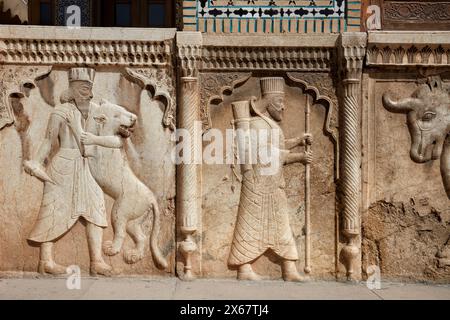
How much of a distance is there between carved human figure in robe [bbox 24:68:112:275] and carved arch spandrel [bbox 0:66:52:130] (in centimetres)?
30

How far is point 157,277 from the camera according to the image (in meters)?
4.79

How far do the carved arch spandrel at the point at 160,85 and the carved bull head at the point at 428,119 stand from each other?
2.00 m

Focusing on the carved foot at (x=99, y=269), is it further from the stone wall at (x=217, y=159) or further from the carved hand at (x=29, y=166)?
the carved hand at (x=29, y=166)

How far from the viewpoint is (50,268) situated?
187 inches

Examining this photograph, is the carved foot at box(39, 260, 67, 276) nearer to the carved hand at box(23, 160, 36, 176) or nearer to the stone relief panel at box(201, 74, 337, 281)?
the carved hand at box(23, 160, 36, 176)

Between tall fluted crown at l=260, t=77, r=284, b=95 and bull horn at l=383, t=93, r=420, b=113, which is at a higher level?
tall fluted crown at l=260, t=77, r=284, b=95

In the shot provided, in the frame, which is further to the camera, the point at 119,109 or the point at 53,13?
the point at 53,13

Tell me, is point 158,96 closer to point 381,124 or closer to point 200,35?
point 200,35

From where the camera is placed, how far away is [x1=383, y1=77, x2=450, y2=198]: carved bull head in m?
4.76

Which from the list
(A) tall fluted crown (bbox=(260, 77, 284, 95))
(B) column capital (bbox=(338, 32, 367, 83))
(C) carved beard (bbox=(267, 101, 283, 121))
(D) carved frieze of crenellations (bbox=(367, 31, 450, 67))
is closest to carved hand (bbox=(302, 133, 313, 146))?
(C) carved beard (bbox=(267, 101, 283, 121))

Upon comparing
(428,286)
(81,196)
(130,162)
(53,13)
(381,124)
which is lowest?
(428,286)

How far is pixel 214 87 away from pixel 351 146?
139 cm

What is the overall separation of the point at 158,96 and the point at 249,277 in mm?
1902

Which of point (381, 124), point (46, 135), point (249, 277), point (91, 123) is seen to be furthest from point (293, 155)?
point (46, 135)
